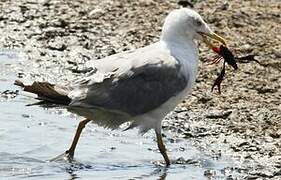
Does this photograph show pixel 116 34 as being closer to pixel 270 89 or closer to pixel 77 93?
pixel 270 89

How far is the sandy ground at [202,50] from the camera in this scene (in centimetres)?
939

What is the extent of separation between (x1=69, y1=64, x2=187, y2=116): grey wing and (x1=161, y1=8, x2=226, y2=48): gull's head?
48 centimetres

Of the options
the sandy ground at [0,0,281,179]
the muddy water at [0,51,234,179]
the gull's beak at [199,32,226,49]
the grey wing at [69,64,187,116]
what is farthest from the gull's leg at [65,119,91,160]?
the gull's beak at [199,32,226,49]

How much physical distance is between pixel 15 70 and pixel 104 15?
2.50 m

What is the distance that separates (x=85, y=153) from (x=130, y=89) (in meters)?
0.88

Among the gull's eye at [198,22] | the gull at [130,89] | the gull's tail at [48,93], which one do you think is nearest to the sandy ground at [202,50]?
the gull at [130,89]

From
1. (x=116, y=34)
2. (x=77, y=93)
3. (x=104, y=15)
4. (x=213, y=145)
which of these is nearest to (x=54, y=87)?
(x=77, y=93)

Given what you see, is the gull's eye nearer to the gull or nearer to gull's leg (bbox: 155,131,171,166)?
the gull

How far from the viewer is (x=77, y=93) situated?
8414 millimetres

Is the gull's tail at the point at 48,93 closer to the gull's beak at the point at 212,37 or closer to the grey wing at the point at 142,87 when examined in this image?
the grey wing at the point at 142,87

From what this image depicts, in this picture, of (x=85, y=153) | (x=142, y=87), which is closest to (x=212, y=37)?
(x=142, y=87)

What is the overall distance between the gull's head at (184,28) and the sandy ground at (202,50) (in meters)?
1.12

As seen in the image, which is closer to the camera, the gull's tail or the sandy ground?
the gull's tail

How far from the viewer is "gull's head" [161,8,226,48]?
891cm
